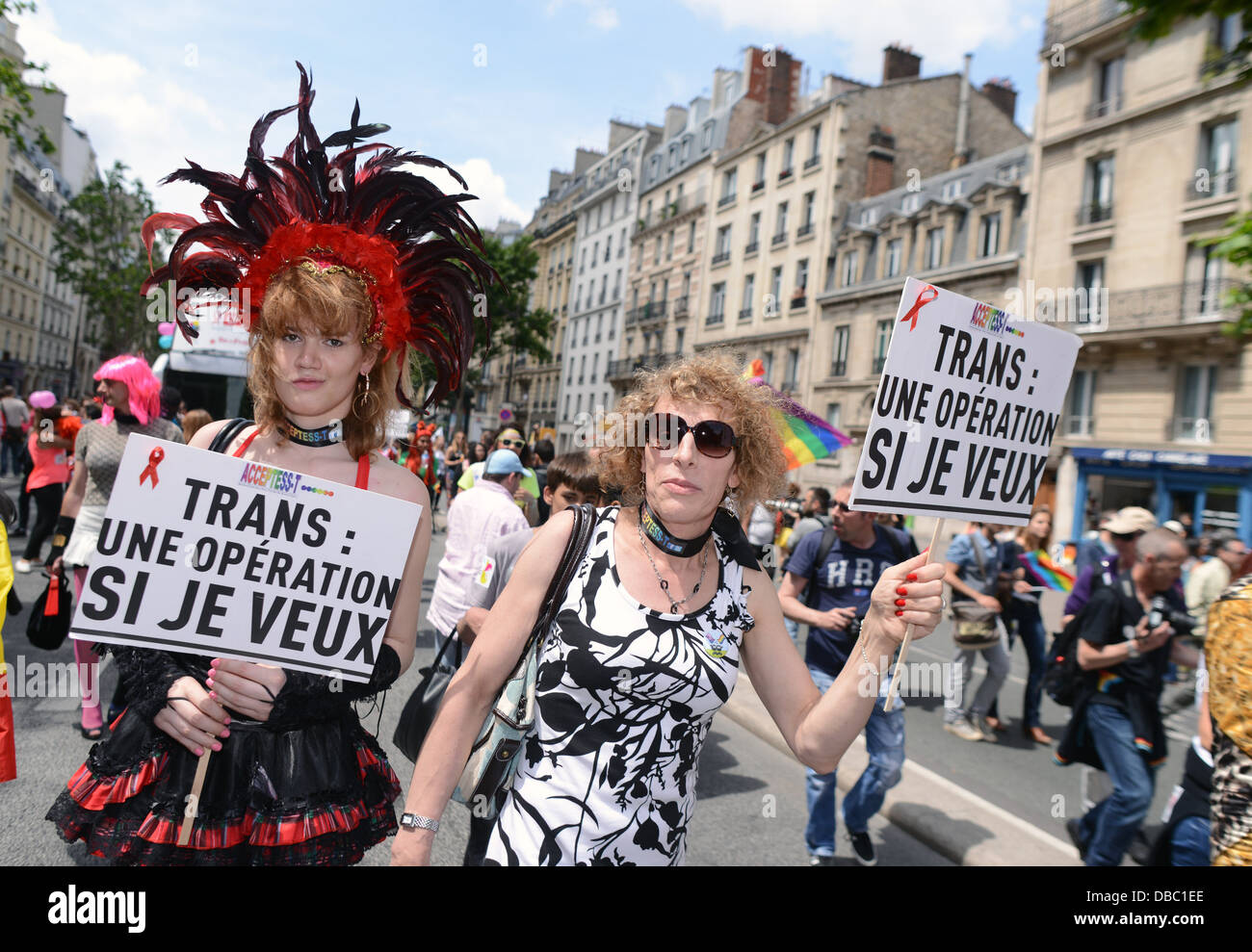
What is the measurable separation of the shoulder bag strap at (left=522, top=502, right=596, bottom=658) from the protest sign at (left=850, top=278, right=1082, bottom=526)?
68cm

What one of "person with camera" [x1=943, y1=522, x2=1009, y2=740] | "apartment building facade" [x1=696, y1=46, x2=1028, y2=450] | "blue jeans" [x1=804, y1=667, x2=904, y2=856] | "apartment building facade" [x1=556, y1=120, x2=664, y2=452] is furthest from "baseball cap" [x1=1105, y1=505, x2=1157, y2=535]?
"apartment building facade" [x1=556, y1=120, x2=664, y2=452]

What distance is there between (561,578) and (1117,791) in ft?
11.8

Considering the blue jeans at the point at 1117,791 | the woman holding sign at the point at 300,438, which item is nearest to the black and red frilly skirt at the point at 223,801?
the woman holding sign at the point at 300,438

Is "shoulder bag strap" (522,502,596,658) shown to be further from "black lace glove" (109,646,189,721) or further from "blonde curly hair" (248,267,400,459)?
"black lace glove" (109,646,189,721)

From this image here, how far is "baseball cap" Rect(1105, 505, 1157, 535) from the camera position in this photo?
219 inches

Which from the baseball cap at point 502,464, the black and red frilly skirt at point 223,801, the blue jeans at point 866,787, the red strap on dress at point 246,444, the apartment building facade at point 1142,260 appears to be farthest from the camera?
the apartment building facade at point 1142,260

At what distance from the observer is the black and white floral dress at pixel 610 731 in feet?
6.35

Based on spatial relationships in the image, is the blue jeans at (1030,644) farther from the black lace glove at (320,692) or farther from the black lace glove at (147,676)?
the black lace glove at (147,676)

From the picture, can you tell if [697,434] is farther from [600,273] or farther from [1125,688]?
[600,273]

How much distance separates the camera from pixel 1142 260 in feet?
74.9

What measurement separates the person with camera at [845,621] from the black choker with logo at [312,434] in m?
3.02
